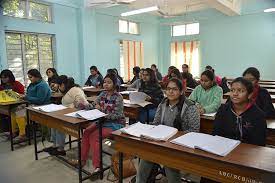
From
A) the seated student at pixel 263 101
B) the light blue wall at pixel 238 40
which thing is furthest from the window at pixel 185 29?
the seated student at pixel 263 101

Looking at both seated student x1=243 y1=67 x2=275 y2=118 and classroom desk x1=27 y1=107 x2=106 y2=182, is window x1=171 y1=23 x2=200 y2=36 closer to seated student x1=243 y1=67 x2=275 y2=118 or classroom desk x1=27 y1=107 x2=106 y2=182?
seated student x1=243 y1=67 x2=275 y2=118

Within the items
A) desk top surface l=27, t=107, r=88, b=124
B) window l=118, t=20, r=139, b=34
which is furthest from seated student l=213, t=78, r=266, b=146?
window l=118, t=20, r=139, b=34

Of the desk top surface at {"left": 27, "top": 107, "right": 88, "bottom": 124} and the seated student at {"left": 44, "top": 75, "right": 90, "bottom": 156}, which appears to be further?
the seated student at {"left": 44, "top": 75, "right": 90, "bottom": 156}

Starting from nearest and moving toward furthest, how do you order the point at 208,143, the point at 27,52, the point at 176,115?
the point at 208,143, the point at 176,115, the point at 27,52

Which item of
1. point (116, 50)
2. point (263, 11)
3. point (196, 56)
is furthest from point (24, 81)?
point (263, 11)

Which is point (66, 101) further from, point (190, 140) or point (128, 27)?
point (128, 27)

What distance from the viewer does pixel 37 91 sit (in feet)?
12.5

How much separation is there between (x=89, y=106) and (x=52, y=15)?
14.8 feet

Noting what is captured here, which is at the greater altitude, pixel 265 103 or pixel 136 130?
pixel 265 103

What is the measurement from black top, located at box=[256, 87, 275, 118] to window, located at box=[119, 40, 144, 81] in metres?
6.49

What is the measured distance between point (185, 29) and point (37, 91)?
7463 mm

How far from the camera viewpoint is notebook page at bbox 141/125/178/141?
5.58 ft

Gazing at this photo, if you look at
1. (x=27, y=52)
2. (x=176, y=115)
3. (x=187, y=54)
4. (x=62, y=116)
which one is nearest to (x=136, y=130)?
(x=176, y=115)

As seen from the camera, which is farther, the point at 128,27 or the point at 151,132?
the point at 128,27
